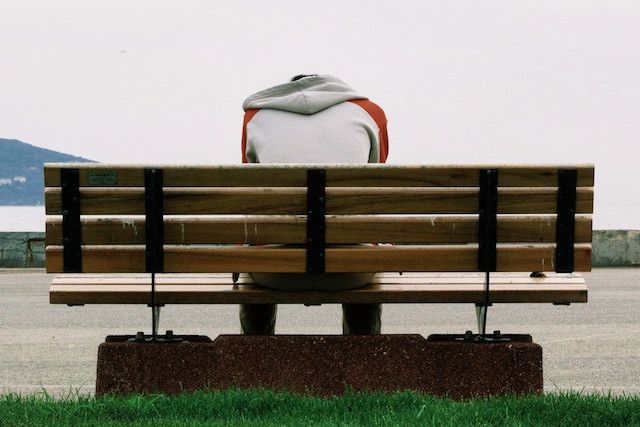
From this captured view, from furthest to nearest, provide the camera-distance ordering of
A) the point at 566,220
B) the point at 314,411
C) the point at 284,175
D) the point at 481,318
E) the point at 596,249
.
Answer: the point at 596,249 < the point at 481,318 < the point at 566,220 < the point at 284,175 < the point at 314,411

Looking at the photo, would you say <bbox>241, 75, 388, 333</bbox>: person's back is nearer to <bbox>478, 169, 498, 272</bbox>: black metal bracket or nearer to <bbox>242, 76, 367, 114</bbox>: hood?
<bbox>242, 76, 367, 114</bbox>: hood

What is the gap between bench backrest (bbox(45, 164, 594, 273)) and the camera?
14.9 feet

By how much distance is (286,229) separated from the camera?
4574mm

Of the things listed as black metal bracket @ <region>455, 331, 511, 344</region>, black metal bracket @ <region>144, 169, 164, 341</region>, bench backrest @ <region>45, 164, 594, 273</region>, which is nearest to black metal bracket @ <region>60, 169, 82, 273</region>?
bench backrest @ <region>45, 164, 594, 273</region>

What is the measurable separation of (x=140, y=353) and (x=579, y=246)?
87.9 inches

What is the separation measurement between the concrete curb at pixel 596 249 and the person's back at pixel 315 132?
12127 mm

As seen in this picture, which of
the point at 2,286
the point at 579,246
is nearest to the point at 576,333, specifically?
the point at 579,246

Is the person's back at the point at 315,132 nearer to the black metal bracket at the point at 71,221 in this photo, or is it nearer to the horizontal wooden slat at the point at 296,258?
the horizontal wooden slat at the point at 296,258

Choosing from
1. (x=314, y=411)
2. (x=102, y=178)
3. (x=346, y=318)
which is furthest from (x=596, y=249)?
(x=102, y=178)

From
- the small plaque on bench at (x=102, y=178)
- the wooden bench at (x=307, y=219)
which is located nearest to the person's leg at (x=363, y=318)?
the wooden bench at (x=307, y=219)

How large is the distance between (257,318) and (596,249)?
1324cm

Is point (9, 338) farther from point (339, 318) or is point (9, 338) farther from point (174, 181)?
point (174, 181)

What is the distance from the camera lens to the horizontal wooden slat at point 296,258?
4582 mm

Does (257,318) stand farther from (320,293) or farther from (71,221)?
(71,221)
